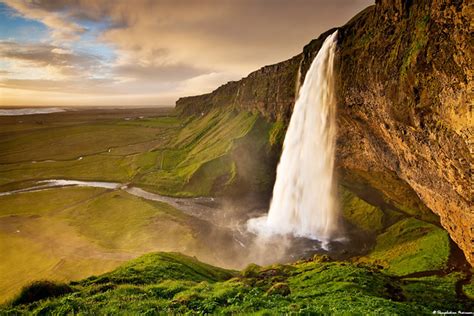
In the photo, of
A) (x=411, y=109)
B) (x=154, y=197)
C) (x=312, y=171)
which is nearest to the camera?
(x=411, y=109)

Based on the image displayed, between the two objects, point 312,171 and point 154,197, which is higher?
point 312,171

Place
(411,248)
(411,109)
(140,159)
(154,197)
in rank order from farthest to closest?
(140,159), (154,197), (411,248), (411,109)

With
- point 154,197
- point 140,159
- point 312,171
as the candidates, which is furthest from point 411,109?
point 140,159

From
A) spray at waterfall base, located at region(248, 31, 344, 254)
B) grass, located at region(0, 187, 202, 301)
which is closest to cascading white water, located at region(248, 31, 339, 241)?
spray at waterfall base, located at region(248, 31, 344, 254)

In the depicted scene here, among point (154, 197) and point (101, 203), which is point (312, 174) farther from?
point (101, 203)

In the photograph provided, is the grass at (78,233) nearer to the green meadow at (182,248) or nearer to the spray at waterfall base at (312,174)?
the green meadow at (182,248)

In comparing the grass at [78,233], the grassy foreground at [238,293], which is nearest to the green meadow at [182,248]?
the grassy foreground at [238,293]

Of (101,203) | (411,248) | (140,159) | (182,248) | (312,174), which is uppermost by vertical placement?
(312,174)

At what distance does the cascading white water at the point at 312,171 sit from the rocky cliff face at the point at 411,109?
327cm

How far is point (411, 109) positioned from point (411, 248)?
19.9 metres

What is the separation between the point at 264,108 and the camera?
11094 centimetres

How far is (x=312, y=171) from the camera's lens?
63.1 m

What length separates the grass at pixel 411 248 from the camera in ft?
116

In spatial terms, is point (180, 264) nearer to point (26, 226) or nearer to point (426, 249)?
point (426, 249)
